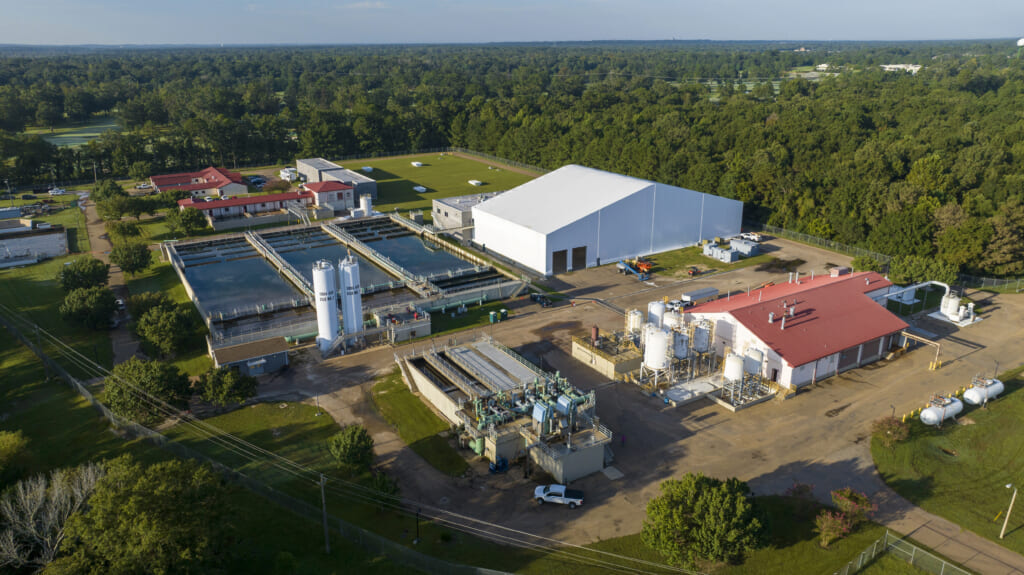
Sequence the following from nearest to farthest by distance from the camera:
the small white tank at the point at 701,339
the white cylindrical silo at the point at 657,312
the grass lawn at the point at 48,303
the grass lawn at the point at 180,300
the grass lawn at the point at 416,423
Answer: the grass lawn at the point at 416,423, the small white tank at the point at 701,339, the grass lawn at the point at 180,300, the white cylindrical silo at the point at 657,312, the grass lawn at the point at 48,303

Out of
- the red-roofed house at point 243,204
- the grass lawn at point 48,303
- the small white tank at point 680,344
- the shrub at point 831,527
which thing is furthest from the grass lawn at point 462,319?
the red-roofed house at point 243,204

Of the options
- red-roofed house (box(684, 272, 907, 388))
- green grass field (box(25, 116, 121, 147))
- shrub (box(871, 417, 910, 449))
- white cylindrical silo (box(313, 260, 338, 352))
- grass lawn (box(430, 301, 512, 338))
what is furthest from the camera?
green grass field (box(25, 116, 121, 147))

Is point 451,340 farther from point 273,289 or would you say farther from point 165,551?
point 165,551

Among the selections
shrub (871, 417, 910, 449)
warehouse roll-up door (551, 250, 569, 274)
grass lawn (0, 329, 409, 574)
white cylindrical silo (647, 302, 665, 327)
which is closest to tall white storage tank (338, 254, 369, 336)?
grass lawn (0, 329, 409, 574)

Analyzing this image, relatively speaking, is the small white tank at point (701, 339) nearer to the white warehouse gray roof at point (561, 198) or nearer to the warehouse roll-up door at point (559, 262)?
the warehouse roll-up door at point (559, 262)

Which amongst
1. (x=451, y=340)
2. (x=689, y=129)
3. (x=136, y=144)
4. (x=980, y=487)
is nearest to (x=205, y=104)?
(x=136, y=144)

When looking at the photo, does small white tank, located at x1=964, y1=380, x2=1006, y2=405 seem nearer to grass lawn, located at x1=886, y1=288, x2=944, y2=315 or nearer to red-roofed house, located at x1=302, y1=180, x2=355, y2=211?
grass lawn, located at x1=886, y1=288, x2=944, y2=315
